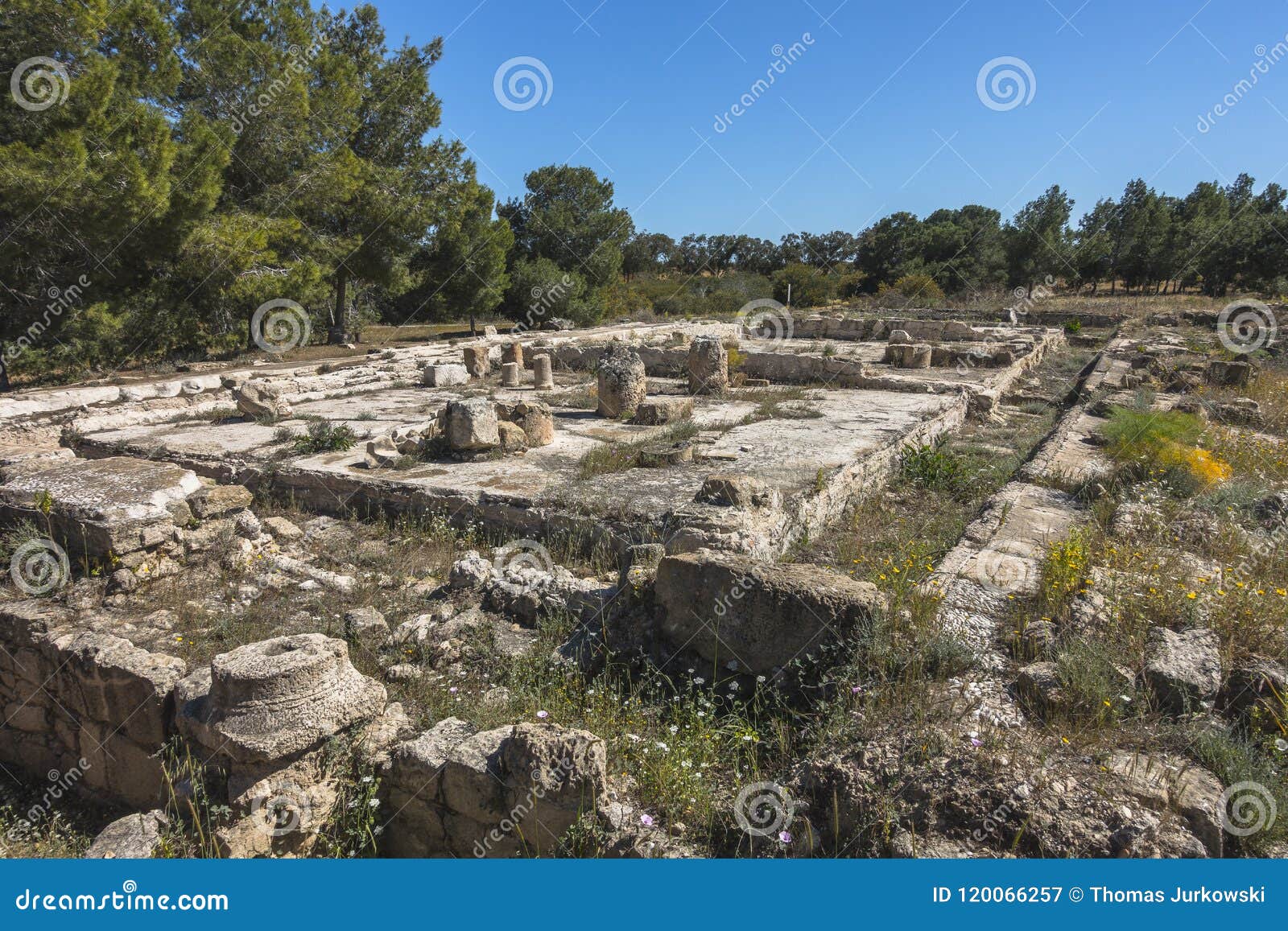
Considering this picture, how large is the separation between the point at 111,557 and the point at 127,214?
1033cm

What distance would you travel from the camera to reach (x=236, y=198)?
698 inches

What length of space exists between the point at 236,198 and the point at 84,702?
1714cm

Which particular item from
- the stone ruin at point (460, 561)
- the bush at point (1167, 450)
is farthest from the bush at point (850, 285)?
the bush at point (1167, 450)

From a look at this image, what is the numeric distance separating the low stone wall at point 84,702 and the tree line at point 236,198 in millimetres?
10431

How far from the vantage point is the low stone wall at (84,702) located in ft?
12.8

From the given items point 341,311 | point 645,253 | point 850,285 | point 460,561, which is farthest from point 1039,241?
point 460,561

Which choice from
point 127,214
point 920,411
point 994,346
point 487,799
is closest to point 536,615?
point 487,799

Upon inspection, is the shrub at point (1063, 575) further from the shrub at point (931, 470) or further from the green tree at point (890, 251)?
the green tree at point (890, 251)

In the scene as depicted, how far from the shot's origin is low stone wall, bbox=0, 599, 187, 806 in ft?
12.8

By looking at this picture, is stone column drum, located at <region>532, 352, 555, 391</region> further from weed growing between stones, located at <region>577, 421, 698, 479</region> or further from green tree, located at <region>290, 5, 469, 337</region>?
green tree, located at <region>290, 5, 469, 337</region>

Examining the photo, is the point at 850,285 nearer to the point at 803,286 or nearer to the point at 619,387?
the point at 803,286

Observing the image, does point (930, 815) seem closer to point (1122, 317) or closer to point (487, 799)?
point (487, 799)

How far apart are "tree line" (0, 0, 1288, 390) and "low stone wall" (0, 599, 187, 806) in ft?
34.2

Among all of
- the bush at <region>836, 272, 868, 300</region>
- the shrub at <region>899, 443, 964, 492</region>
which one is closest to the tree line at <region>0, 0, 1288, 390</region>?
the shrub at <region>899, 443, 964, 492</region>
